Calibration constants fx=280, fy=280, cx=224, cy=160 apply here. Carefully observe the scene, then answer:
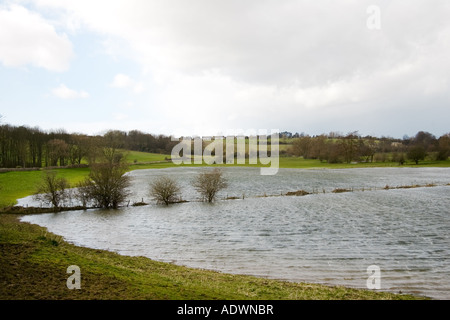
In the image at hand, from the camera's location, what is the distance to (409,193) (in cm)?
4725

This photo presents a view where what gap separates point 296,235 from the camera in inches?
976

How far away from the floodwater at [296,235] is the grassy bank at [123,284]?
2473 millimetres

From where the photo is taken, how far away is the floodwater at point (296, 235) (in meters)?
16.3

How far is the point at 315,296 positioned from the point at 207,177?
1386 inches

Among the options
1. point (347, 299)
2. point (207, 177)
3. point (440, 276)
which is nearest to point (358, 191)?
point (207, 177)

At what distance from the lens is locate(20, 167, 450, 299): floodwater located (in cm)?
1627

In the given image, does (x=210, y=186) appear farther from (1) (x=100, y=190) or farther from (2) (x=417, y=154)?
(2) (x=417, y=154)

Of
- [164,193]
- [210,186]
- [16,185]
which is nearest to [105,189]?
[164,193]

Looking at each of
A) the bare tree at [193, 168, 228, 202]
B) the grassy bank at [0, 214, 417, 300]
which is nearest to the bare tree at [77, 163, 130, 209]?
the bare tree at [193, 168, 228, 202]

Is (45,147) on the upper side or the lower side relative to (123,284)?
upper

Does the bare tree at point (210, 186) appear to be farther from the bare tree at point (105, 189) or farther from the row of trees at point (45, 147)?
the row of trees at point (45, 147)

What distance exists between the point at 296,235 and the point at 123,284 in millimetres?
17353

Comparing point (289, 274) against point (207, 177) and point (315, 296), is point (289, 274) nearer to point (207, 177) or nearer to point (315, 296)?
point (315, 296)
